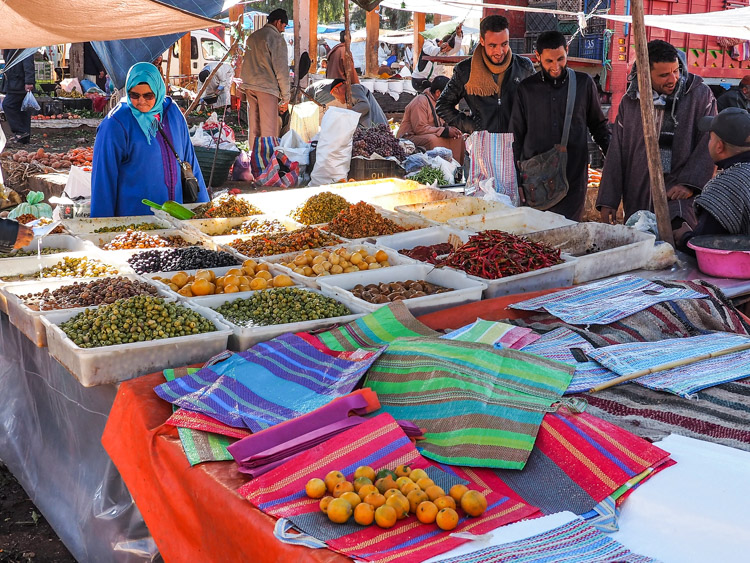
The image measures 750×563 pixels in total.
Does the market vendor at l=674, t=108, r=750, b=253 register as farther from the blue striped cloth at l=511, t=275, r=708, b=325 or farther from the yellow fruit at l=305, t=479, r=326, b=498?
the yellow fruit at l=305, t=479, r=326, b=498

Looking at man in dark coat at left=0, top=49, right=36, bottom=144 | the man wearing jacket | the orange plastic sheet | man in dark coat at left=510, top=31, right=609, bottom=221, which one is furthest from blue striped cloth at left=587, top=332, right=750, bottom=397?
man in dark coat at left=0, top=49, right=36, bottom=144

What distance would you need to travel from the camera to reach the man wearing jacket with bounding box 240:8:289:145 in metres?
8.66

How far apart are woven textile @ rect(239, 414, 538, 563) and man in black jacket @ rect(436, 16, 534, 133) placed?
3602 mm

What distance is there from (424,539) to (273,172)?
6.18 metres

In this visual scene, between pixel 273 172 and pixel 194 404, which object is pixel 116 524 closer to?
pixel 194 404

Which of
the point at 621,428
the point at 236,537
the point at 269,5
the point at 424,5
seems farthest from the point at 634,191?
the point at 269,5

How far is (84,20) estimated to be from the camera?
4.61 meters

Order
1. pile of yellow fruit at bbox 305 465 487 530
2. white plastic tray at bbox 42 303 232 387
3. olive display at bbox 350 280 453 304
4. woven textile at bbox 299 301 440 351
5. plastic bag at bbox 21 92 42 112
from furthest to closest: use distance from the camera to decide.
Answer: plastic bag at bbox 21 92 42 112, olive display at bbox 350 280 453 304, woven textile at bbox 299 301 440 351, white plastic tray at bbox 42 303 232 387, pile of yellow fruit at bbox 305 465 487 530

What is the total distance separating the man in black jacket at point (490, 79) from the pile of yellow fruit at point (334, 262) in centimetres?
204

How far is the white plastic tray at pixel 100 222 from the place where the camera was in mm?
4000

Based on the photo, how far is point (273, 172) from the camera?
7.36 m

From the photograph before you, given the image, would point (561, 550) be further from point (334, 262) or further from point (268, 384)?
Result: point (334, 262)

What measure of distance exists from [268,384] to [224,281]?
3.13ft

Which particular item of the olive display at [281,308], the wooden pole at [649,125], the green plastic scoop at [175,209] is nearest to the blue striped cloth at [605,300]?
the olive display at [281,308]
